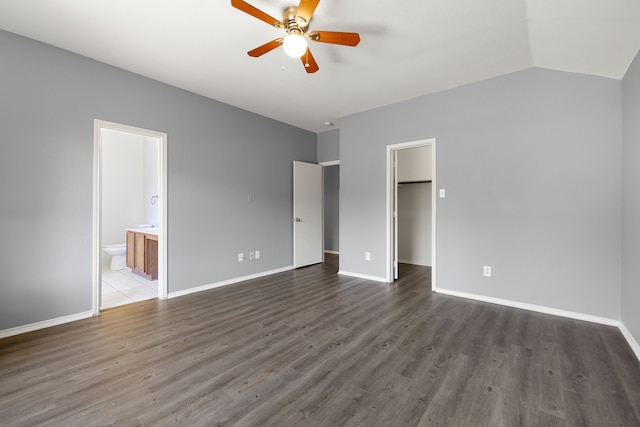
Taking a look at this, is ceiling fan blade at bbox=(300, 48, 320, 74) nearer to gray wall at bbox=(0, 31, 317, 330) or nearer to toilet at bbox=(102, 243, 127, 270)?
gray wall at bbox=(0, 31, 317, 330)

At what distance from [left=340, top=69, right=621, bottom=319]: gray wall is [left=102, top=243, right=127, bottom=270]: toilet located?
504 centimetres

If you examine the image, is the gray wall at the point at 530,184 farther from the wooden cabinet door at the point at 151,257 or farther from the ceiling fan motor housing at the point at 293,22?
the wooden cabinet door at the point at 151,257

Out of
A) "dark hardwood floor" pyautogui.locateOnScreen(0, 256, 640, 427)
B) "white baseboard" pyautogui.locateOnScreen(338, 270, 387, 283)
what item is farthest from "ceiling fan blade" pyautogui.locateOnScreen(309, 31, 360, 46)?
"white baseboard" pyautogui.locateOnScreen(338, 270, 387, 283)

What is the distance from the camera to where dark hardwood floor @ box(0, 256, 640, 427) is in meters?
1.54

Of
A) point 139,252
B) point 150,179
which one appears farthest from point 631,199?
point 150,179

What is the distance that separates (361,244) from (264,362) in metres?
2.70

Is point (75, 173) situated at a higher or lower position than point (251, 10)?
lower

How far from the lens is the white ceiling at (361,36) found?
207 cm

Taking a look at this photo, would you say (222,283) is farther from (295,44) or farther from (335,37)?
(335,37)

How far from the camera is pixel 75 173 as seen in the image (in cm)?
277

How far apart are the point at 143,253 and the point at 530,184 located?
5339 millimetres

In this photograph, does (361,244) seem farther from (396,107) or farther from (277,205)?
(396,107)

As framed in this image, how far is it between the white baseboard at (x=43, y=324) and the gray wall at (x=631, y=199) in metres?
4.93

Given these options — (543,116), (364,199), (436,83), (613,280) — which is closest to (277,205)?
(364,199)
